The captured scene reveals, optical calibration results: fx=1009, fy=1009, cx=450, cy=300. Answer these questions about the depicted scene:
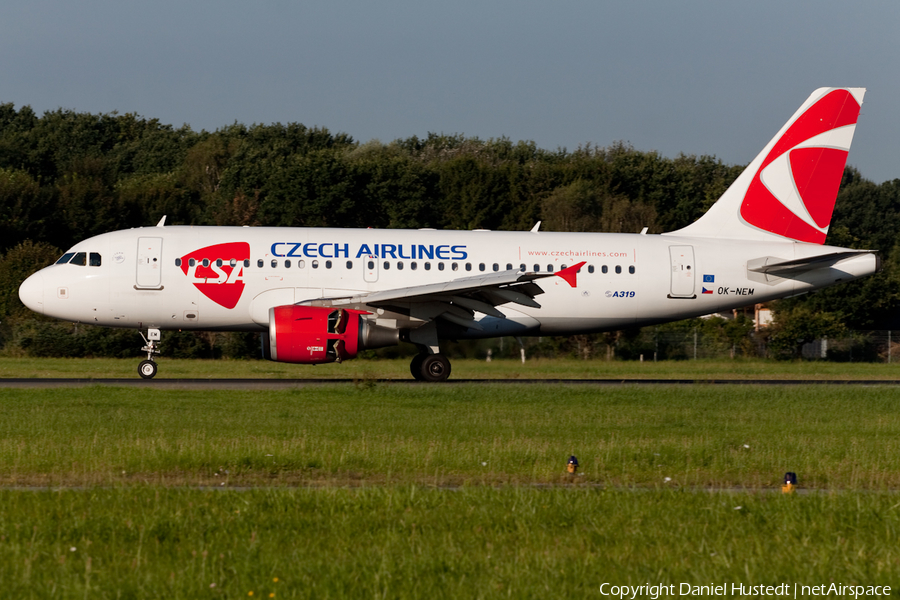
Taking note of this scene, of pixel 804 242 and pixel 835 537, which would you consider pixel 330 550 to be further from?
pixel 804 242

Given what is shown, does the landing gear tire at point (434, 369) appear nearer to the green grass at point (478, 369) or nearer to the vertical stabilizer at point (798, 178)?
the green grass at point (478, 369)

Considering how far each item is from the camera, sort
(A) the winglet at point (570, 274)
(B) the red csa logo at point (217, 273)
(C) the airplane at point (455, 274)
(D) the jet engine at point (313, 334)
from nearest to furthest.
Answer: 1. (D) the jet engine at point (313, 334)
2. (C) the airplane at point (455, 274)
3. (B) the red csa logo at point (217, 273)
4. (A) the winglet at point (570, 274)

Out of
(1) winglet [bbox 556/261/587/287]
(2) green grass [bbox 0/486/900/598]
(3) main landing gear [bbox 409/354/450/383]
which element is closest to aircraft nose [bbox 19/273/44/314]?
(3) main landing gear [bbox 409/354/450/383]

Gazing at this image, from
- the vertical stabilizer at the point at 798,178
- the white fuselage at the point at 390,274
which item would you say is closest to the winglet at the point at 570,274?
the white fuselage at the point at 390,274

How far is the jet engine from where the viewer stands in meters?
23.4

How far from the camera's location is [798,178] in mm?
28828

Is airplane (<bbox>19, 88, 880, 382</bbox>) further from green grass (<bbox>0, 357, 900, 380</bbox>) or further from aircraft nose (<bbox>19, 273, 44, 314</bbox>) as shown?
green grass (<bbox>0, 357, 900, 380</bbox>)

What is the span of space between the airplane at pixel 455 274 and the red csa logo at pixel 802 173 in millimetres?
31

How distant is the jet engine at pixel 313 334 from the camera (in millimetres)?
23359

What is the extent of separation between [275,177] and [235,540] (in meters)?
67.7

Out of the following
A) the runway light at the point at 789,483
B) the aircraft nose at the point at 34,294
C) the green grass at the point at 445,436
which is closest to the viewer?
the runway light at the point at 789,483

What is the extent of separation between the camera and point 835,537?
865 cm

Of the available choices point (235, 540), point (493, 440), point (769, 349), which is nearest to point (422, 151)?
point (769, 349)

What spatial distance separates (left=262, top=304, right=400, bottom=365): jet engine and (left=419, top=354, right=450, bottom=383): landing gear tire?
2471mm
